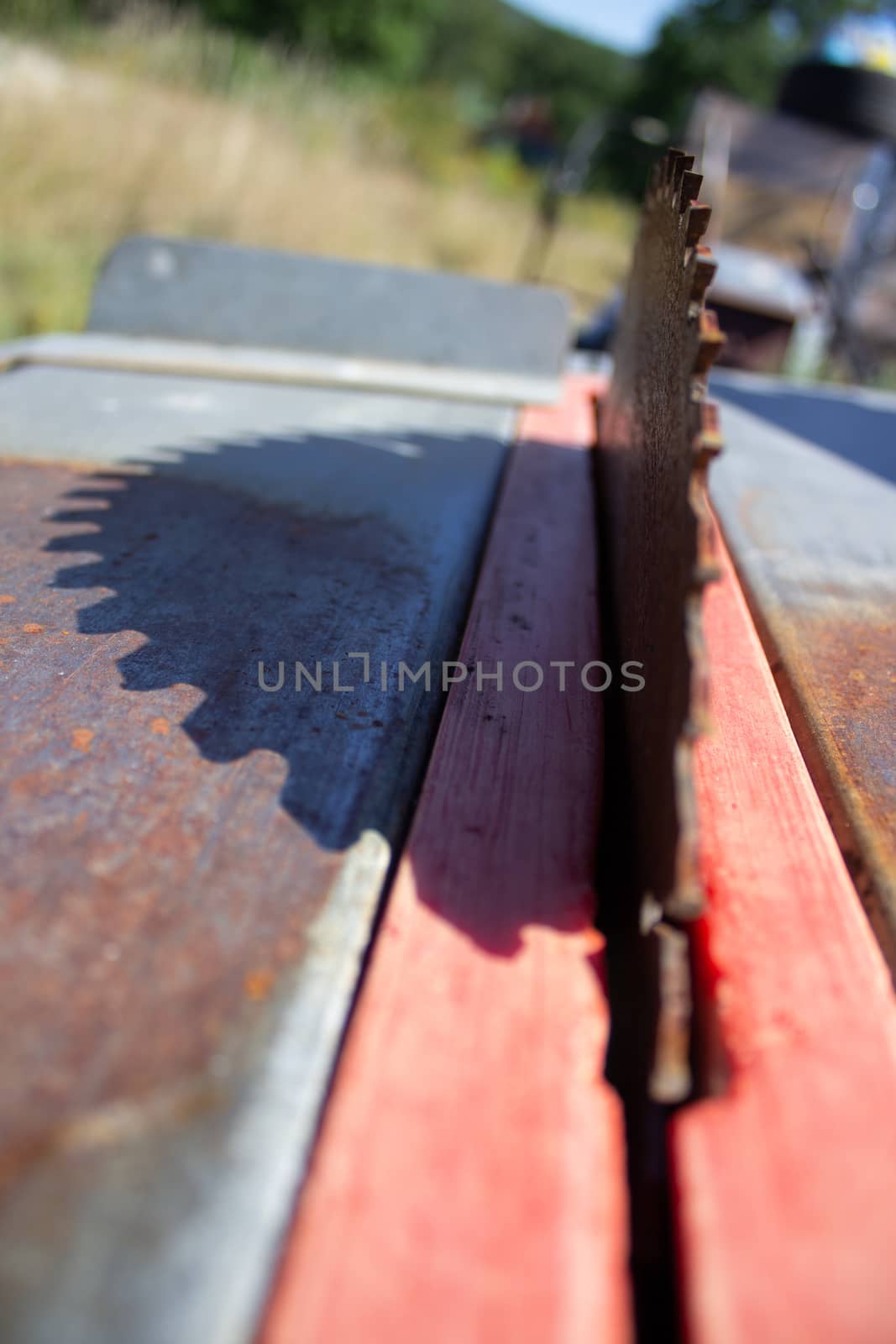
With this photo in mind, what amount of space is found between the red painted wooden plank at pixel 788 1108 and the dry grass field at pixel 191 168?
618cm

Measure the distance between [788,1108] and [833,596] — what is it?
1.05 meters

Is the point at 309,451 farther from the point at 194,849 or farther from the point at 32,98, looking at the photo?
the point at 32,98

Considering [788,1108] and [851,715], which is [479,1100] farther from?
[851,715]

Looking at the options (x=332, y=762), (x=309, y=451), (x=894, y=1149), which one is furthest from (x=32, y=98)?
(x=894, y=1149)

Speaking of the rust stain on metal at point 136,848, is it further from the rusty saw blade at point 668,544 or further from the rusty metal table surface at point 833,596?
Result: the rusty metal table surface at point 833,596

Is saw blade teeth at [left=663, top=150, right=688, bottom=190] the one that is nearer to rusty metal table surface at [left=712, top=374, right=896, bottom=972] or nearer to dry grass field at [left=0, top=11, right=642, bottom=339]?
rusty metal table surface at [left=712, top=374, right=896, bottom=972]

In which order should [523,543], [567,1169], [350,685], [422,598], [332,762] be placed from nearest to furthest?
[567,1169], [332,762], [350,685], [422,598], [523,543]

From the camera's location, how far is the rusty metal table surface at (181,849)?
0.52m

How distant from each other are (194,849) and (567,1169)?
0.40 meters

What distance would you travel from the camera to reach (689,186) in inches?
39.0

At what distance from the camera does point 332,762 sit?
2.98 ft

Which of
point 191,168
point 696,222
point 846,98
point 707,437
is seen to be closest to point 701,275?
point 696,222

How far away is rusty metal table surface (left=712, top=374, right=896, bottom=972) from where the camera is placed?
94 cm

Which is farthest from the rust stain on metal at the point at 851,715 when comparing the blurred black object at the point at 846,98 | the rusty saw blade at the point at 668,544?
the blurred black object at the point at 846,98
